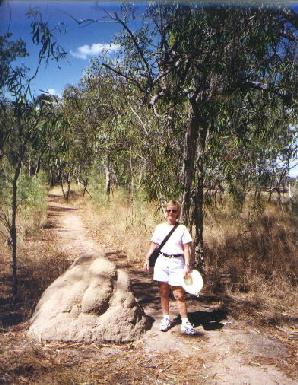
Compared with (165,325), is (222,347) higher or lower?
lower

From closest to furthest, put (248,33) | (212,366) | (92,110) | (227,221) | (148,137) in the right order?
(212,366), (248,33), (148,137), (227,221), (92,110)

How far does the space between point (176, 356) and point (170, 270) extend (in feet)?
3.45

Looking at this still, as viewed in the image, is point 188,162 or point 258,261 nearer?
point 188,162

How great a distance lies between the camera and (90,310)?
542 centimetres

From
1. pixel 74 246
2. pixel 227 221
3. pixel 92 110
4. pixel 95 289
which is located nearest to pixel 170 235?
pixel 95 289

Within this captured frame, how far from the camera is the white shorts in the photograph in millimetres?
5438

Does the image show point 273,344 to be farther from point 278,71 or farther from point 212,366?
point 278,71

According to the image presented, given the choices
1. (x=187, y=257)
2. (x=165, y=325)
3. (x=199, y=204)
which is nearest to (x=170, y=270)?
(x=187, y=257)

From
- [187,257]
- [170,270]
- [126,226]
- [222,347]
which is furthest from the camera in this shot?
[126,226]

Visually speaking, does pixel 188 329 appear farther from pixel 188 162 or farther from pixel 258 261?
pixel 258 261

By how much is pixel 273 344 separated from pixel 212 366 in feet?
3.77

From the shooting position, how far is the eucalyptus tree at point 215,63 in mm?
5891

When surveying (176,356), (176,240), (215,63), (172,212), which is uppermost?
(215,63)

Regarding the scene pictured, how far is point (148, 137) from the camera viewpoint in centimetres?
820
